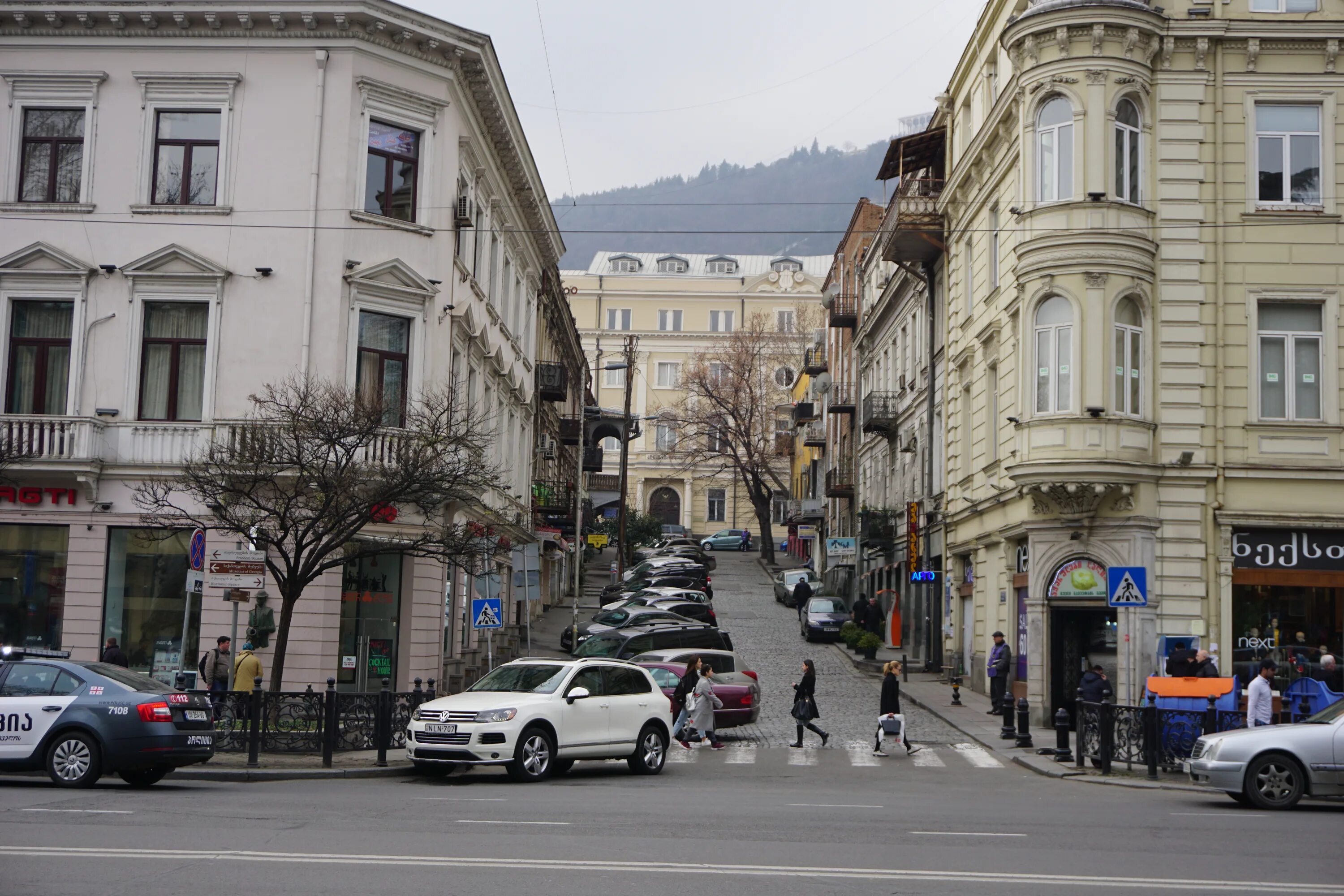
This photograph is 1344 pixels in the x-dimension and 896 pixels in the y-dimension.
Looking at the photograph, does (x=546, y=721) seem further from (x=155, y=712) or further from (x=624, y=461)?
(x=624, y=461)

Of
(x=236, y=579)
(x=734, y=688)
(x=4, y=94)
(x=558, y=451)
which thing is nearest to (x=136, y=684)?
(x=236, y=579)

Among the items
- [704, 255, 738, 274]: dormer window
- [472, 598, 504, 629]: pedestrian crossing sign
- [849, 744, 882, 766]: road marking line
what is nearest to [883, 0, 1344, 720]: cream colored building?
[849, 744, 882, 766]: road marking line

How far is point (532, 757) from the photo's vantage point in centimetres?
1809

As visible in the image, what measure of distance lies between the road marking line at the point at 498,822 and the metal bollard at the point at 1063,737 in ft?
30.2

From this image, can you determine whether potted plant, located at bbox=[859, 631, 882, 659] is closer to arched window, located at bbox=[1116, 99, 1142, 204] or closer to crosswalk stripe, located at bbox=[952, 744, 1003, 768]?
crosswalk stripe, located at bbox=[952, 744, 1003, 768]

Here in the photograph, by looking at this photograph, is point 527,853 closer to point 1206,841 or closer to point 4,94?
point 1206,841

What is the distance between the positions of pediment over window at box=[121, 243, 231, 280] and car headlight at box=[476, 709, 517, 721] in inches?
511

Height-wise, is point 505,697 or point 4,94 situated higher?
point 4,94

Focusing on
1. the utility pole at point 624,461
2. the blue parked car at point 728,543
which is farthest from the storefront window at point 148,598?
the blue parked car at point 728,543

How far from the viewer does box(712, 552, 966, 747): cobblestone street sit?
26.7 metres

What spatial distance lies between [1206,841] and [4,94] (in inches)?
995

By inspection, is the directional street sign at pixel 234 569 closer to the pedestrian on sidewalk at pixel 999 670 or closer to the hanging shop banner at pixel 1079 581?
the pedestrian on sidewalk at pixel 999 670

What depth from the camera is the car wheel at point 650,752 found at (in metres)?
19.7

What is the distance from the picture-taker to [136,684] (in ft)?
53.0
